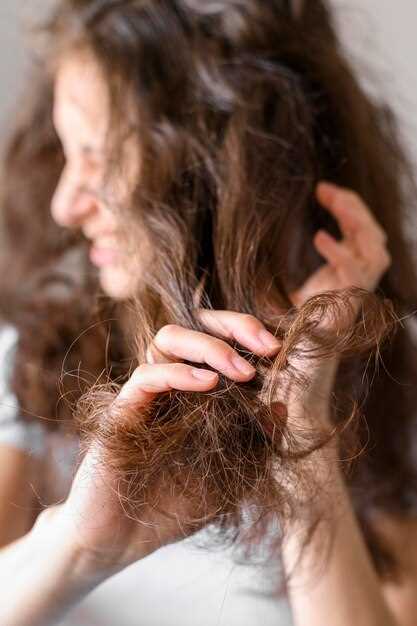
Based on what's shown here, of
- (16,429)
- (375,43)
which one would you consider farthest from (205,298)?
(375,43)

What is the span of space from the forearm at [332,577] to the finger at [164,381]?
18cm

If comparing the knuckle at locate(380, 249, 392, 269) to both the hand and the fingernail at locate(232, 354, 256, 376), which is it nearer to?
the hand

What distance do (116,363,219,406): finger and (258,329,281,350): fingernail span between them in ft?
0.14

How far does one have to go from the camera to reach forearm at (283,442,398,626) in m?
0.59

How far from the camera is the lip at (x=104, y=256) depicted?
27.5 inches

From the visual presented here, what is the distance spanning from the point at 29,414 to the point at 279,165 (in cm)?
31

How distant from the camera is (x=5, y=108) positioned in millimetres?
854

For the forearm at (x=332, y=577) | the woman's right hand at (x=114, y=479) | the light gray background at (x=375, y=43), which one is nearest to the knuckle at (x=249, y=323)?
the woman's right hand at (x=114, y=479)

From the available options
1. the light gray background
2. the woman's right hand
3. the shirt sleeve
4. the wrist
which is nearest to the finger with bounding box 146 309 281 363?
the woman's right hand

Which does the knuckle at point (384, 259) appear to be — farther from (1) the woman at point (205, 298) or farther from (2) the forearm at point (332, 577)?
(2) the forearm at point (332, 577)

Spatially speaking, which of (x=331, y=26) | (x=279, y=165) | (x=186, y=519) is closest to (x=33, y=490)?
(x=186, y=519)

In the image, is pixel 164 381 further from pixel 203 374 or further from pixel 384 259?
pixel 384 259

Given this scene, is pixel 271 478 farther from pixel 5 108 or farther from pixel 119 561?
pixel 5 108

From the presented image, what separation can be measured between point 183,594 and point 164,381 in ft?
0.82
